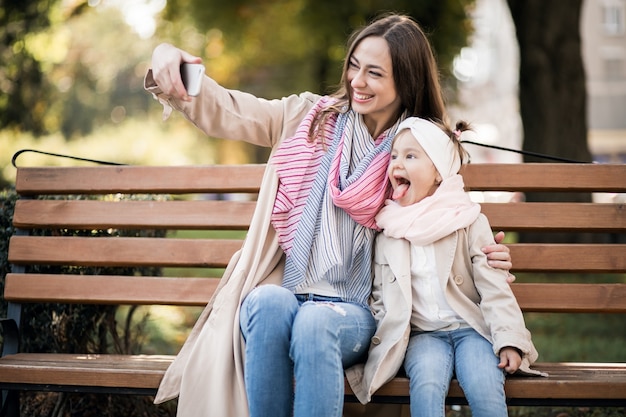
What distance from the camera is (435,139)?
3178mm

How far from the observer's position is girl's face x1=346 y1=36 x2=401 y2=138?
3324 millimetres

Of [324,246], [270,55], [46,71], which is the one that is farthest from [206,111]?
[46,71]

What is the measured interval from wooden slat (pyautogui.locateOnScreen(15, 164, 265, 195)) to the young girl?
86 centimetres

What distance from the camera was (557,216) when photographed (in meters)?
3.65

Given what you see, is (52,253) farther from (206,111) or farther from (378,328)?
(378,328)

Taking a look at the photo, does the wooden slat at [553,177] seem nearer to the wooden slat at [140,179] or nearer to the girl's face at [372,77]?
the girl's face at [372,77]

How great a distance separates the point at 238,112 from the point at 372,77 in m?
0.60

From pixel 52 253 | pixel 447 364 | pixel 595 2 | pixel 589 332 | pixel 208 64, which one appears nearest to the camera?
pixel 447 364

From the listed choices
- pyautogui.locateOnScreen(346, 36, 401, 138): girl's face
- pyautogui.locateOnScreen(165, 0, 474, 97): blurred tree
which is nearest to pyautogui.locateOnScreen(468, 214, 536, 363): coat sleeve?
pyautogui.locateOnScreen(346, 36, 401, 138): girl's face

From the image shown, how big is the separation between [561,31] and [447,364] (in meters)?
5.62

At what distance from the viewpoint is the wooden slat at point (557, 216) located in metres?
3.62

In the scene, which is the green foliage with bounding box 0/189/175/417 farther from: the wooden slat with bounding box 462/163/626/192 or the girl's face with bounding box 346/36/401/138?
the wooden slat with bounding box 462/163/626/192

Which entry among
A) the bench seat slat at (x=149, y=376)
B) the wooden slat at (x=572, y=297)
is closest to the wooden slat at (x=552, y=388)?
the bench seat slat at (x=149, y=376)

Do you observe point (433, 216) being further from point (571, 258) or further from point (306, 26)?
point (306, 26)
